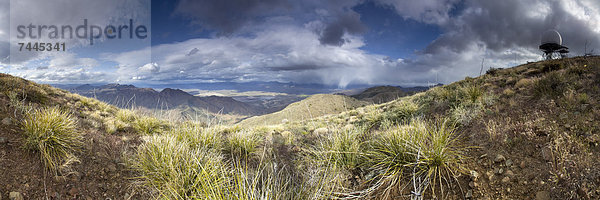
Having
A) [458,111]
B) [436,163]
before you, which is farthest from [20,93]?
[458,111]

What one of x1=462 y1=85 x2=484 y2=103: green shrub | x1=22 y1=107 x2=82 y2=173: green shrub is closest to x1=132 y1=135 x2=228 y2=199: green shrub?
x1=22 y1=107 x2=82 y2=173: green shrub

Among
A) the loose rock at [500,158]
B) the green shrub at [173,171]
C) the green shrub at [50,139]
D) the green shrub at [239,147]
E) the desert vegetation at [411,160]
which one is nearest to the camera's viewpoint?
the desert vegetation at [411,160]

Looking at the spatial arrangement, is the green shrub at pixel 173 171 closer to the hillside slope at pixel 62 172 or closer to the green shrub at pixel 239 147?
the hillside slope at pixel 62 172

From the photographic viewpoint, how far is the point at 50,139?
4488mm

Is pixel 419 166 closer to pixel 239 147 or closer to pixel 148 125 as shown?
pixel 239 147

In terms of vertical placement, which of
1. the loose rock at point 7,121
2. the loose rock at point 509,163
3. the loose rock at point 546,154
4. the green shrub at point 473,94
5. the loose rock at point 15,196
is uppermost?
the green shrub at point 473,94

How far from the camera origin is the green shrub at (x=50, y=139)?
4246mm

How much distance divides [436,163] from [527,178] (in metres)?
1.18

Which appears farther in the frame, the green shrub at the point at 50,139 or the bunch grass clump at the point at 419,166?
the green shrub at the point at 50,139

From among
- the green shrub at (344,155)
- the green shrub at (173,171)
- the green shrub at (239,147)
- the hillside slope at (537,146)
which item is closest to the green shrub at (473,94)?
the hillside slope at (537,146)

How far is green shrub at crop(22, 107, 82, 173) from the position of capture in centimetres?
425

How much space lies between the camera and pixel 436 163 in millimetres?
4066

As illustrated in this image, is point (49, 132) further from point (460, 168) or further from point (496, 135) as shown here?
point (496, 135)

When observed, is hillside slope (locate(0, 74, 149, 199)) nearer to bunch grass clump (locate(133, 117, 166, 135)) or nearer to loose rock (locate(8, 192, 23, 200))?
loose rock (locate(8, 192, 23, 200))
